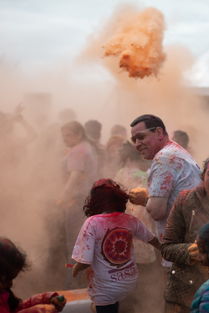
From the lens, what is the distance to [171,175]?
3.51 meters

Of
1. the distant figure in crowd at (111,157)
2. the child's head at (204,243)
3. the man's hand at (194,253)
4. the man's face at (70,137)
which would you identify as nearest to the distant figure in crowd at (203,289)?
the child's head at (204,243)

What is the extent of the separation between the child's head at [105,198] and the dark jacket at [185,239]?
1.42 feet

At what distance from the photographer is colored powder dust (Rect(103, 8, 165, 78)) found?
628 cm

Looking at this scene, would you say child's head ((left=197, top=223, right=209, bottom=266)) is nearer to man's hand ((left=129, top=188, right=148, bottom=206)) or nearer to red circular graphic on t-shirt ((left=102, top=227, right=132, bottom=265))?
red circular graphic on t-shirt ((left=102, top=227, right=132, bottom=265))

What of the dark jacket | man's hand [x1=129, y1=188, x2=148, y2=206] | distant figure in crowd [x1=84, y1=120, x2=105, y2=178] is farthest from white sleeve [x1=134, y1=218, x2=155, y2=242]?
distant figure in crowd [x1=84, y1=120, x2=105, y2=178]

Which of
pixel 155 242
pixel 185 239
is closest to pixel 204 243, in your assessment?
pixel 185 239

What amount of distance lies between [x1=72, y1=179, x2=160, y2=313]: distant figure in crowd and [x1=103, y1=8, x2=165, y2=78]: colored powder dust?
315cm

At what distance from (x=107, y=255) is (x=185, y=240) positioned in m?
0.56

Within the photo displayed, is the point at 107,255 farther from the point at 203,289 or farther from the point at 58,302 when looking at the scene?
the point at 203,289

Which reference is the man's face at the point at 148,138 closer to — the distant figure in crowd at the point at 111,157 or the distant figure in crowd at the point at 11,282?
the distant figure in crowd at the point at 11,282

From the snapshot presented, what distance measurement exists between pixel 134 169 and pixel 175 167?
1.21 metres

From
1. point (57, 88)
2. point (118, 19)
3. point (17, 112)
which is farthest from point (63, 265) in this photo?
point (57, 88)

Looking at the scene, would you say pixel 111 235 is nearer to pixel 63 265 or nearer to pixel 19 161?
pixel 63 265

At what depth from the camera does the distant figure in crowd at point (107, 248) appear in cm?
333
